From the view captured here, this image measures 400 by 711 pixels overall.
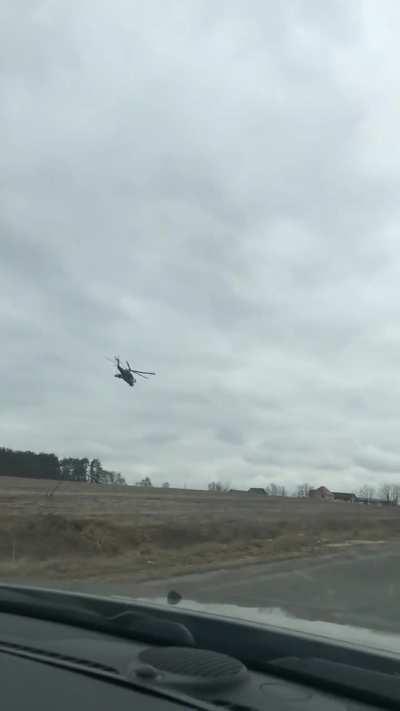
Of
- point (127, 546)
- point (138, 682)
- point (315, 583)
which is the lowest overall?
point (138, 682)

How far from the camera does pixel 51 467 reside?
14350 centimetres

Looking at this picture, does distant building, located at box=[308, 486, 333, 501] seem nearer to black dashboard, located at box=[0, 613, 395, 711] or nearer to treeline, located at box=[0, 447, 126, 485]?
treeline, located at box=[0, 447, 126, 485]

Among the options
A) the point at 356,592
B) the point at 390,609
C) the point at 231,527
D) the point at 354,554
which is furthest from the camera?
the point at 231,527

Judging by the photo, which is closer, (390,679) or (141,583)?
(390,679)

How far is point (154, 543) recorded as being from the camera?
94.8 ft

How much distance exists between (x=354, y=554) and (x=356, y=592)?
30.4 feet

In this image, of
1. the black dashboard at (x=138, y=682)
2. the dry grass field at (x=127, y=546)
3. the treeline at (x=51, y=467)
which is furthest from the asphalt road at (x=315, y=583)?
the treeline at (x=51, y=467)

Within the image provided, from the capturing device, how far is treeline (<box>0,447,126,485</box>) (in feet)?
443

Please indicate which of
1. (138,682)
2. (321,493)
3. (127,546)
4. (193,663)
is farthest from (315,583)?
(321,493)

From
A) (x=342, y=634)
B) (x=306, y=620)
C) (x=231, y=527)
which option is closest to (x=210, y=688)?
(x=342, y=634)

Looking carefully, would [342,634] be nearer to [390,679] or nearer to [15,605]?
[390,679]

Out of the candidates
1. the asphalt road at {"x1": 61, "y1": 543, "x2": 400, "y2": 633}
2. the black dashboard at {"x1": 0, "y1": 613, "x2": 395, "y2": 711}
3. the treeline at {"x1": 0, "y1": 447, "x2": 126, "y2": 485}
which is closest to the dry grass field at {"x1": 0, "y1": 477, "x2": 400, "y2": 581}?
the asphalt road at {"x1": 61, "y1": 543, "x2": 400, "y2": 633}

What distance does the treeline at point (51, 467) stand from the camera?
13488 centimetres

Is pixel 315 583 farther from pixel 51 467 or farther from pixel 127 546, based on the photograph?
pixel 51 467
